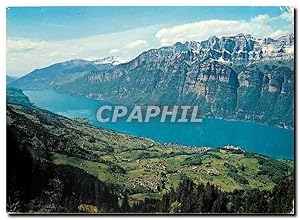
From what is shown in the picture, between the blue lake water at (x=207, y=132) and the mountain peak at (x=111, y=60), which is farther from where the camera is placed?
the mountain peak at (x=111, y=60)

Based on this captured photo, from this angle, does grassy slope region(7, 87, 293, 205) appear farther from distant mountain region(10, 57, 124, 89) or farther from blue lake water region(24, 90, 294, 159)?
distant mountain region(10, 57, 124, 89)

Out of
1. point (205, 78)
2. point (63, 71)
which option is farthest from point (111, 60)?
point (205, 78)

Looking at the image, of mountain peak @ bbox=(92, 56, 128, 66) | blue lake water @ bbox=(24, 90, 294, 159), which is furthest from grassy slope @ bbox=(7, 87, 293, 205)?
mountain peak @ bbox=(92, 56, 128, 66)

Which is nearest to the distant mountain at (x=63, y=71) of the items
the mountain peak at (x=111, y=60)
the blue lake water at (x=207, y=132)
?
the mountain peak at (x=111, y=60)

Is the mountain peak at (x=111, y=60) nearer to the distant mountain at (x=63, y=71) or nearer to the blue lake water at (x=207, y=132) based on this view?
the distant mountain at (x=63, y=71)

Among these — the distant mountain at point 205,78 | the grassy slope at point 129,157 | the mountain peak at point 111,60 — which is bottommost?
the grassy slope at point 129,157

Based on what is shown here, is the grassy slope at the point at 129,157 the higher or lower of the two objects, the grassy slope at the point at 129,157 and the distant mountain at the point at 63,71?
the lower
